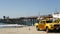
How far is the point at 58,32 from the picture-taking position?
21172 mm

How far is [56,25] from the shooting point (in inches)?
837

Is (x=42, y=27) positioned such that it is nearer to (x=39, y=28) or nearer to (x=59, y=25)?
(x=39, y=28)

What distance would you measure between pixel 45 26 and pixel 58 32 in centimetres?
220

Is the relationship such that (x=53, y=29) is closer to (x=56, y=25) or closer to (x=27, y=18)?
(x=56, y=25)

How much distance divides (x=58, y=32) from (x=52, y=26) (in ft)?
3.48

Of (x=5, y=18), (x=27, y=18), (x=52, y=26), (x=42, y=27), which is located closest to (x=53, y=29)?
(x=52, y=26)

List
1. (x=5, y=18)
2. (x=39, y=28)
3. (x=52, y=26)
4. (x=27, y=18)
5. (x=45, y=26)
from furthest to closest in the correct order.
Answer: (x=5, y=18)
(x=27, y=18)
(x=39, y=28)
(x=45, y=26)
(x=52, y=26)

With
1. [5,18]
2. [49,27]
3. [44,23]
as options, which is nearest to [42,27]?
[44,23]

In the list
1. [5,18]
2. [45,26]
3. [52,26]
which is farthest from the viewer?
[5,18]

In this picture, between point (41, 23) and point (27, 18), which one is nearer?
point (41, 23)

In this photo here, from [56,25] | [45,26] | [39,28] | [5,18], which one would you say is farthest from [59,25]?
[5,18]

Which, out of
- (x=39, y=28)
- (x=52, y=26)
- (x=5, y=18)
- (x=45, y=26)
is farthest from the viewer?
(x=5, y=18)

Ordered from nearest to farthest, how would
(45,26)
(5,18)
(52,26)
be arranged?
(52,26)
(45,26)
(5,18)

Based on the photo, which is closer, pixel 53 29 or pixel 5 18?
pixel 53 29
